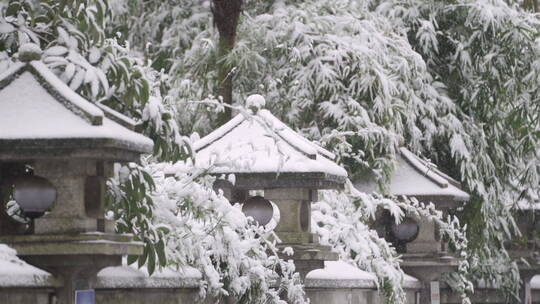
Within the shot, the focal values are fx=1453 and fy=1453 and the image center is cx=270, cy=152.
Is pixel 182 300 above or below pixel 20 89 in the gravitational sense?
below

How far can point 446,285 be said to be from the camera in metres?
21.0

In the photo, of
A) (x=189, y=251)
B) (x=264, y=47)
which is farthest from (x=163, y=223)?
(x=264, y=47)

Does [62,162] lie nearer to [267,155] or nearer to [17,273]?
[17,273]

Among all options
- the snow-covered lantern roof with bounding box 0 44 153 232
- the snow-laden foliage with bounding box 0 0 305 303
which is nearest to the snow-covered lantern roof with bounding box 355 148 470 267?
the snow-laden foliage with bounding box 0 0 305 303

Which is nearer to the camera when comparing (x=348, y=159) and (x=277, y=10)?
(x=348, y=159)

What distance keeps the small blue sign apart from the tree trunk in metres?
9.08

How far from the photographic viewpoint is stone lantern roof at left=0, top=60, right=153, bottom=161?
370 inches

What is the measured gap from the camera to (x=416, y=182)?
18484 mm

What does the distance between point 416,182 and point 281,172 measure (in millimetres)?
5466

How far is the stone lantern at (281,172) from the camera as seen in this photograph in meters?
13.3

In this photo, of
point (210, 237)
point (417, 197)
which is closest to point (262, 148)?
point (210, 237)

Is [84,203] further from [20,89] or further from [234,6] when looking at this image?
[234,6]

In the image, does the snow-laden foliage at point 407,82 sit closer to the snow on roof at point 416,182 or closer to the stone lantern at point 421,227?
the snow on roof at point 416,182

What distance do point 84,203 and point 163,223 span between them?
1579 mm
